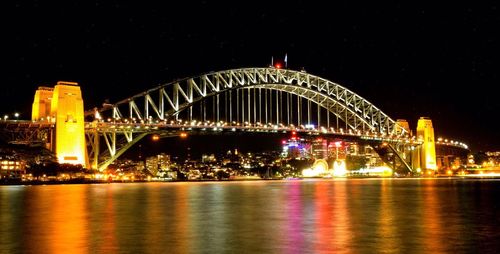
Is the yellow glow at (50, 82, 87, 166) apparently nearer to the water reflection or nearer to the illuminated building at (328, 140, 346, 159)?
the water reflection

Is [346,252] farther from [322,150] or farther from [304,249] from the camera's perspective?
[322,150]

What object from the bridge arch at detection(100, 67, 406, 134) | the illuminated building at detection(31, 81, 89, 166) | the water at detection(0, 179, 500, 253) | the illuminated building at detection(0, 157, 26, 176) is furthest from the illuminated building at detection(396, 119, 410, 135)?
the water at detection(0, 179, 500, 253)

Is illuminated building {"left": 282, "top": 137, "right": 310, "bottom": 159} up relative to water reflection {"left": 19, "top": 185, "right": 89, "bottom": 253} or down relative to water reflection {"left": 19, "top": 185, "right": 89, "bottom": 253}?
up

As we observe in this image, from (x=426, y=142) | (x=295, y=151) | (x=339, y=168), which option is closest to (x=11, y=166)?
(x=426, y=142)

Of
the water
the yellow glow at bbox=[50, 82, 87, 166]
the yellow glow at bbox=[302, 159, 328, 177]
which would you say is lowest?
the water

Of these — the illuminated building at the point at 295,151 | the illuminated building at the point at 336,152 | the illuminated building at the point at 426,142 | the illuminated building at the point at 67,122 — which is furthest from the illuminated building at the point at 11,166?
the illuminated building at the point at 336,152


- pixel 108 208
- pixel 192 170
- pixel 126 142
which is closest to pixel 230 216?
pixel 108 208

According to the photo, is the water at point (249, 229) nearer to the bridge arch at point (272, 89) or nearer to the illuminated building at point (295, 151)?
the bridge arch at point (272, 89)
